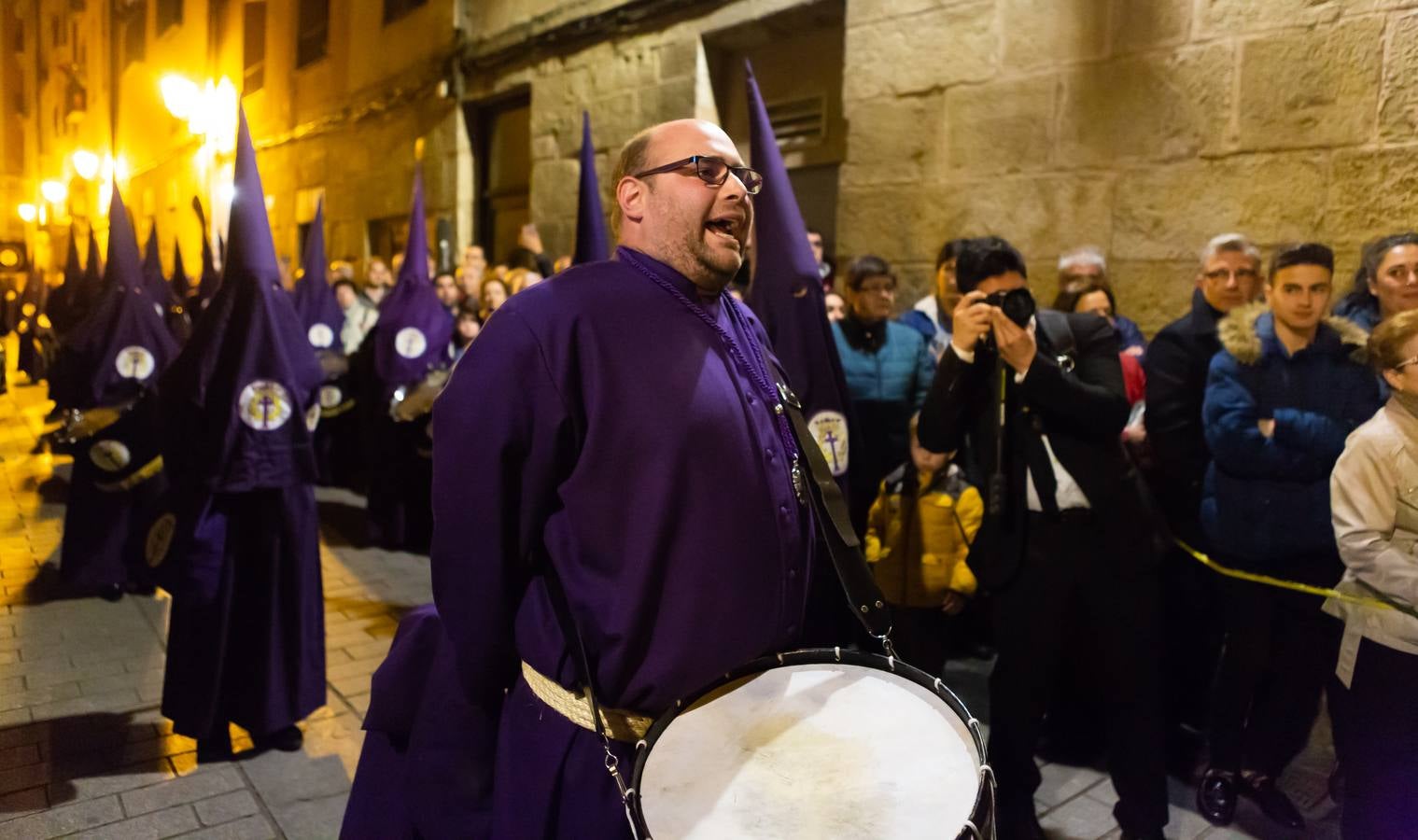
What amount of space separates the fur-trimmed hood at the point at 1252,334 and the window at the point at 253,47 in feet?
12.4

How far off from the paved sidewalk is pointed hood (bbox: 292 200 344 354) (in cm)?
226

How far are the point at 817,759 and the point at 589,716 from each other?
41cm

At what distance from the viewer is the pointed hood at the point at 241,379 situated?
3461 millimetres

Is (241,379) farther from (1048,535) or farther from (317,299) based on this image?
(317,299)

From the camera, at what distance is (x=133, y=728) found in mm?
3736

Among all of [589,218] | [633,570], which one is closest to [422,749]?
[633,570]

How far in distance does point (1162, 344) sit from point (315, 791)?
11.3 ft

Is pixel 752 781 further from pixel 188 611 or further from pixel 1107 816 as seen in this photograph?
pixel 188 611

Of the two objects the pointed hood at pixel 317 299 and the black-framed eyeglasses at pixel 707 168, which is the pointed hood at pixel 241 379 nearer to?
the black-framed eyeglasses at pixel 707 168

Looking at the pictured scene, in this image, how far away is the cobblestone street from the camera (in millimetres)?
3109

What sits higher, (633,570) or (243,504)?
(633,570)

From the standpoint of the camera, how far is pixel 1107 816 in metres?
3.25

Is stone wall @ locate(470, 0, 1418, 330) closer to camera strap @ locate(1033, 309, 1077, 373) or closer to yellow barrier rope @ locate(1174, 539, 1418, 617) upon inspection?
yellow barrier rope @ locate(1174, 539, 1418, 617)

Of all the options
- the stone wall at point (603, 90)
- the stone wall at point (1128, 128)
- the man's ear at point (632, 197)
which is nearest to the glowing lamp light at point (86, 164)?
the stone wall at point (603, 90)
